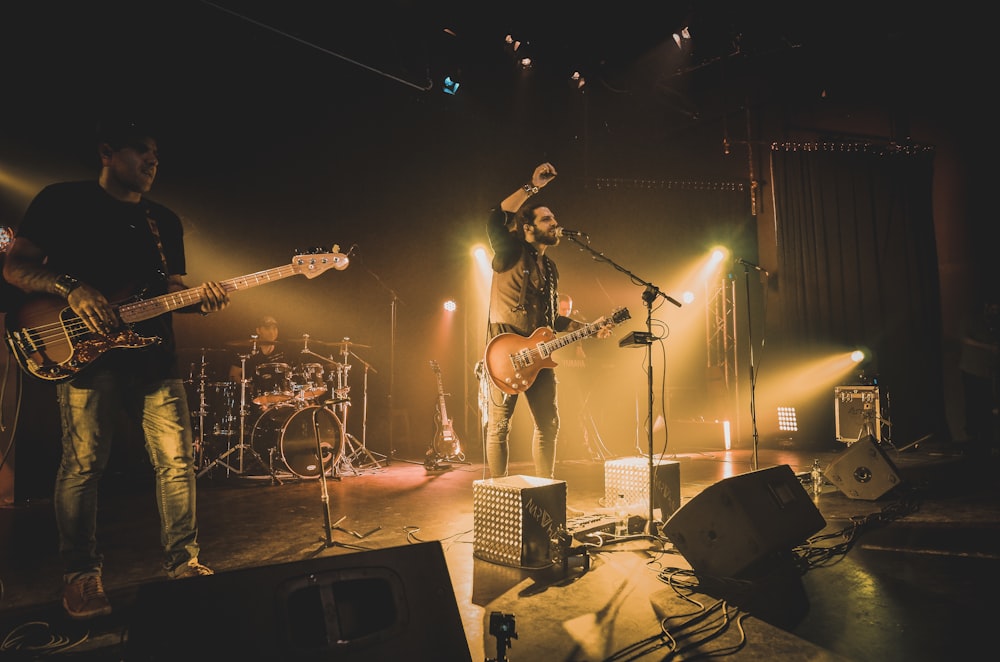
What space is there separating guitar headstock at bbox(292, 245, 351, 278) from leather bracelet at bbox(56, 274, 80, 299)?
1089mm

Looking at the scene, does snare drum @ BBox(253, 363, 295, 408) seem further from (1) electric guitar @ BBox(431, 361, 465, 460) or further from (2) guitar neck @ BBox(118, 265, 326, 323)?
(2) guitar neck @ BBox(118, 265, 326, 323)

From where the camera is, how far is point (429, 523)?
417cm

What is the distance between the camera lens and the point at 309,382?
7055 millimetres

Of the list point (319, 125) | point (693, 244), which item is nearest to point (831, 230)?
point (693, 244)

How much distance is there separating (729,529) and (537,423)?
1596mm

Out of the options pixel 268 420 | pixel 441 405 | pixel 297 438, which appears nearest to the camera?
pixel 297 438

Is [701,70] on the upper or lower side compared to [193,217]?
upper

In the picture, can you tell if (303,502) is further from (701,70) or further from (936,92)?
(936,92)

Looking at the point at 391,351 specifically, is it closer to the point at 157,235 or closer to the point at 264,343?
the point at 264,343

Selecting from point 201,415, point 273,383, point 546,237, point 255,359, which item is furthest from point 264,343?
point 546,237

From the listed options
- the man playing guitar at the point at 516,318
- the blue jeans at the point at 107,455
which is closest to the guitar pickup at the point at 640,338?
the man playing guitar at the point at 516,318

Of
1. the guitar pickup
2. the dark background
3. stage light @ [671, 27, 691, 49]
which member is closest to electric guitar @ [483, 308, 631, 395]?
the guitar pickup

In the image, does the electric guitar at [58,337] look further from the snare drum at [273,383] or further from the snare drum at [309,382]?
the snare drum at [273,383]

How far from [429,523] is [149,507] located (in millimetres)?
2867
